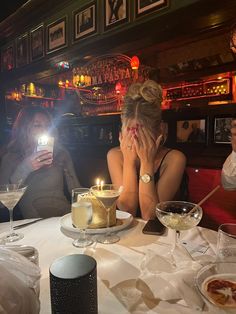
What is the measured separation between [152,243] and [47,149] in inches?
41.6

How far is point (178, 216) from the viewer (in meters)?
1.12

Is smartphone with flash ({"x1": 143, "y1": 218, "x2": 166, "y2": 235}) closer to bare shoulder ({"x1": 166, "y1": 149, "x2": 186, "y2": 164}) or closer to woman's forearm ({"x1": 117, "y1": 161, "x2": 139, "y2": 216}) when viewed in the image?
woman's forearm ({"x1": 117, "y1": 161, "x2": 139, "y2": 216})

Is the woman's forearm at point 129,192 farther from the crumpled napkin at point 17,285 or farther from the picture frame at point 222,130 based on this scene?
the crumpled napkin at point 17,285

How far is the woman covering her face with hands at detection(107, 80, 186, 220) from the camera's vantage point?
1870 mm

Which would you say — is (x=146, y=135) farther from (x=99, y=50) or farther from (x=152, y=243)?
(x=99, y=50)

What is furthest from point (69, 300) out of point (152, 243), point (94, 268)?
point (152, 243)

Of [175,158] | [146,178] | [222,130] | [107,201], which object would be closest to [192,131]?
[222,130]

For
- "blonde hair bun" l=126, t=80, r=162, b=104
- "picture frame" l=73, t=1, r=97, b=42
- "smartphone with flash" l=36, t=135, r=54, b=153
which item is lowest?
"smartphone with flash" l=36, t=135, r=54, b=153

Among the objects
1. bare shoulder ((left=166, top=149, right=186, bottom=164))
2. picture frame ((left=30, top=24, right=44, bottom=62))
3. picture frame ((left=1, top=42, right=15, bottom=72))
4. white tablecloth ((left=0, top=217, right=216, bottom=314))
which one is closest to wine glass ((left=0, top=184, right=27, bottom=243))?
white tablecloth ((left=0, top=217, right=216, bottom=314))

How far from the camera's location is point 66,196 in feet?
7.79

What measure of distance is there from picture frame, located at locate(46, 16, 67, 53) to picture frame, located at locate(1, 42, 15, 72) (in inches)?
48.3

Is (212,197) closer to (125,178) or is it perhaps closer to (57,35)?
(125,178)

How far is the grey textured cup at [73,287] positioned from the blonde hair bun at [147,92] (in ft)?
5.09

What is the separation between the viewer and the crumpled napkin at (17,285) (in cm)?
52
